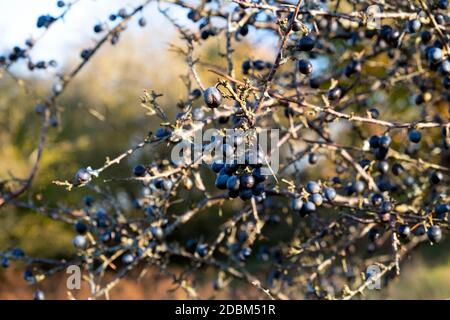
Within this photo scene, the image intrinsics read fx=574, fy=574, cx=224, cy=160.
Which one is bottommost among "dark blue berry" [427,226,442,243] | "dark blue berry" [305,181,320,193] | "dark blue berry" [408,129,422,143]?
"dark blue berry" [427,226,442,243]

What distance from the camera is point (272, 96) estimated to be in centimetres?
188

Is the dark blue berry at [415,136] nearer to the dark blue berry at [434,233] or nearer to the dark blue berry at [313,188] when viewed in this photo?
the dark blue berry at [434,233]

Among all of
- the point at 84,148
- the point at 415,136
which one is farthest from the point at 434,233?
the point at 84,148

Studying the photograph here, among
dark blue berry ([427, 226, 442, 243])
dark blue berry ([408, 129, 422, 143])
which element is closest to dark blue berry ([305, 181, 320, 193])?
dark blue berry ([427, 226, 442, 243])

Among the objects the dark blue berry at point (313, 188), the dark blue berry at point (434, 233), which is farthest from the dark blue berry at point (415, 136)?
the dark blue berry at point (313, 188)

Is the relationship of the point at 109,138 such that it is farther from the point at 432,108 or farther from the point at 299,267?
the point at 299,267

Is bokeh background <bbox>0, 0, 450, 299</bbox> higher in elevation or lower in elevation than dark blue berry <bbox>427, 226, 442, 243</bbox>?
higher

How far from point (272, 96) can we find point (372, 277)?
69 centimetres

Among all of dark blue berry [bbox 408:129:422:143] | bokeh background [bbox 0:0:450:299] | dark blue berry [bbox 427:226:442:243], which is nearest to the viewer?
dark blue berry [bbox 427:226:442:243]

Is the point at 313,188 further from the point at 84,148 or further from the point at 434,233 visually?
the point at 84,148

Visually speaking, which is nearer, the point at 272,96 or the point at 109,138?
the point at 272,96

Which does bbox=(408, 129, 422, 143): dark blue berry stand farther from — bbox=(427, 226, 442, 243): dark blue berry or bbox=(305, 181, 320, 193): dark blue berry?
bbox=(305, 181, 320, 193): dark blue berry
